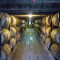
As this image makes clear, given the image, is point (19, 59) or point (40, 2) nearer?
point (40, 2)

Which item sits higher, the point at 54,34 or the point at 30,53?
the point at 54,34

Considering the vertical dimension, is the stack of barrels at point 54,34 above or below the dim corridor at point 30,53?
above

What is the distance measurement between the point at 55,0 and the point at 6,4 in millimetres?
2073

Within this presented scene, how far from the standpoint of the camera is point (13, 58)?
4.67m

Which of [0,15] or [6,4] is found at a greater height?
[6,4]

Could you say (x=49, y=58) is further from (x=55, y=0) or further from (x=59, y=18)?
(x=55, y=0)

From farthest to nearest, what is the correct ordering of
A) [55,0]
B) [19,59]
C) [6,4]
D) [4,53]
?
[19,59] → [4,53] → [6,4] → [55,0]

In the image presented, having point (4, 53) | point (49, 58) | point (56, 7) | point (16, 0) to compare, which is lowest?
point (49, 58)

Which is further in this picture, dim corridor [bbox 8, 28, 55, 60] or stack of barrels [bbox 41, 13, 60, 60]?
dim corridor [bbox 8, 28, 55, 60]

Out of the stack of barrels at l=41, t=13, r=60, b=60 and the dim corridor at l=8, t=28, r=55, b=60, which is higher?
the stack of barrels at l=41, t=13, r=60, b=60

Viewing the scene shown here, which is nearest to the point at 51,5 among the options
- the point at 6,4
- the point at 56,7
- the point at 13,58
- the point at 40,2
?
the point at 56,7

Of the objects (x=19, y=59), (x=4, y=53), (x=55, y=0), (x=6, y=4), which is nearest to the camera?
(x=55, y=0)

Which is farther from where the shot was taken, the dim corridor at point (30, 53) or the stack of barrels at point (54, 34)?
the dim corridor at point (30, 53)

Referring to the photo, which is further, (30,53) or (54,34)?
(30,53)
